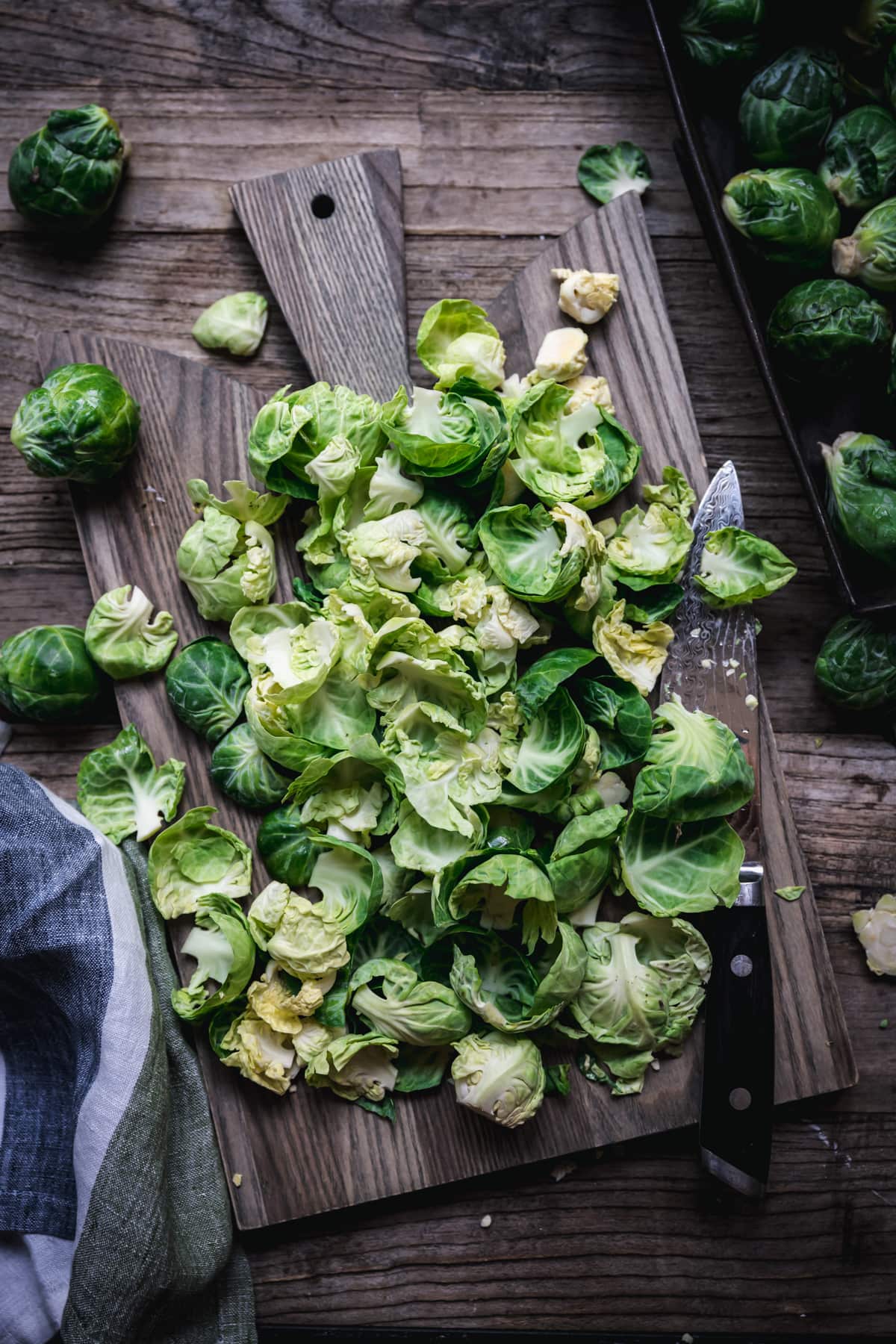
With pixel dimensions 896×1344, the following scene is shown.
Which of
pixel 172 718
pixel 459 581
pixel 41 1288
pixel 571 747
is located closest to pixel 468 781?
pixel 571 747

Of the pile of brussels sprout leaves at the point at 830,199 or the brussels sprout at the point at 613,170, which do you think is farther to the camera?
the brussels sprout at the point at 613,170

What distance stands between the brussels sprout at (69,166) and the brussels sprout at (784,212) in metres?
1.61

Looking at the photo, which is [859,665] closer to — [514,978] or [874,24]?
[514,978]

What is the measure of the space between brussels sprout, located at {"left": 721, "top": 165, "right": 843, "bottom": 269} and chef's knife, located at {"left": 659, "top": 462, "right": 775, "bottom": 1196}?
1.80 feet

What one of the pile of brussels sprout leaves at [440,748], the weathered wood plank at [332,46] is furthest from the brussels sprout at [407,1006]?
the weathered wood plank at [332,46]

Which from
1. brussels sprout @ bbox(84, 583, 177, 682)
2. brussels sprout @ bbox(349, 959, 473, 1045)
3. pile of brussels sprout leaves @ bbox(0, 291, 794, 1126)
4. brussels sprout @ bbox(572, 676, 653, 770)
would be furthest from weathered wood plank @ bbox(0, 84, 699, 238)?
brussels sprout @ bbox(349, 959, 473, 1045)

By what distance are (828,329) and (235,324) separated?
1506mm

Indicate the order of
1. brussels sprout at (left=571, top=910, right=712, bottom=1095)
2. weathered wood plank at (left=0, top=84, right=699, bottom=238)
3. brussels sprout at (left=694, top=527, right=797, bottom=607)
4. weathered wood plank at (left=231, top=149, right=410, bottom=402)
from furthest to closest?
1. weathered wood plank at (left=0, top=84, right=699, bottom=238)
2. weathered wood plank at (left=231, top=149, right=410, bottom=402)
3. brussels sprout at (left=694, top=527, right=797, bottom=607)
4. brussels sprout at (left=571, top=910, right=712, bottom=1095)

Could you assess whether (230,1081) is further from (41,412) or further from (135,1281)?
(41,412)

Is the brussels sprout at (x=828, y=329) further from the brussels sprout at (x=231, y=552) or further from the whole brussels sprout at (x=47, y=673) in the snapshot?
the whole brussels sprout at (x=47, y=673)

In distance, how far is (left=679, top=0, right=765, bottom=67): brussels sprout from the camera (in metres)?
2.42

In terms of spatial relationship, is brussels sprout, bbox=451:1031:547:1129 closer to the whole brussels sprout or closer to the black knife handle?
the black knife handle

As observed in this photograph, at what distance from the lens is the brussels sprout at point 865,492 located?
2436mm

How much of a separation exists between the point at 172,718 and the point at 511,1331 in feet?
5.92
